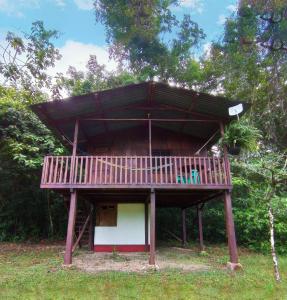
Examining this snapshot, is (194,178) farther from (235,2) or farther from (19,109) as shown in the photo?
(235,2)

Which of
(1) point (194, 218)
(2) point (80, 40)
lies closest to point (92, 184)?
(1) point (194, 218)

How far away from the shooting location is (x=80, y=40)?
2217 centimetres

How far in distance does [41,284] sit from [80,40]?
19732 millimetres

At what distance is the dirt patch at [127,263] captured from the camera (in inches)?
321

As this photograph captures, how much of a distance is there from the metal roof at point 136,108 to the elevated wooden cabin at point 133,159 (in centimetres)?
3

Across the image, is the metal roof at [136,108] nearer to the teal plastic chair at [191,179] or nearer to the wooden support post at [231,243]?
the teal plastic chair at [191,179]

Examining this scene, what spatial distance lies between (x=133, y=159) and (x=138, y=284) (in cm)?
503

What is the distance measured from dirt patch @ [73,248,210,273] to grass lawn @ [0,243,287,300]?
0.45 m

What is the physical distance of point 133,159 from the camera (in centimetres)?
1082

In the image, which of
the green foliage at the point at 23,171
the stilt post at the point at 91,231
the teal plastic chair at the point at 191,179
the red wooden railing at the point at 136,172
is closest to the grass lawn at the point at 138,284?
the red wooden railing at the point at 136,172

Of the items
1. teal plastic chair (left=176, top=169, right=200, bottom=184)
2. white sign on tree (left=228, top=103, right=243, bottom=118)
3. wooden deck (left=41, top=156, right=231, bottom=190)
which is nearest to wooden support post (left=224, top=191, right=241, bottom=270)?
wooden deck (left=41, top=156, right=231, bottom=190)

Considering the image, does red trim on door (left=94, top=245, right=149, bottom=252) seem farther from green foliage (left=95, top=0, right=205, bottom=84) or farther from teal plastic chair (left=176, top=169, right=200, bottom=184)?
Result: green foliage (left=95, top=0, right=205, bottom=84)

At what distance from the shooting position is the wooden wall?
11.7 metres

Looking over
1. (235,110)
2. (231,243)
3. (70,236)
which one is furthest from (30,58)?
(231,243)
